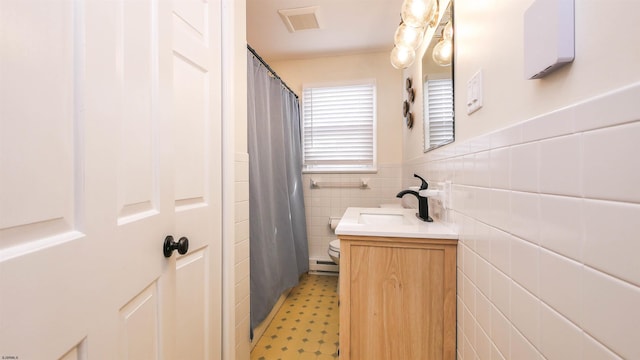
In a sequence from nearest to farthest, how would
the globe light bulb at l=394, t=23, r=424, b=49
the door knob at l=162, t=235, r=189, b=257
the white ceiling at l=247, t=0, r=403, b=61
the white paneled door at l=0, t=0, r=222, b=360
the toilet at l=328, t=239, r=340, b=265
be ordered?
the white paneled door at l=0, t=0, r=222, b=360
the door knob at l=162, t=235, r=189, b=257
the globe light bulb at l=394, t=23, r=424, b=49
the white ceiling at l=247, t=0, r=403, b=61
the toilet at l=328, t=239, r=340, b=265

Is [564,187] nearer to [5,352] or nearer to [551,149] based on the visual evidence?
[551,149]

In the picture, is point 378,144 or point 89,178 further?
point 378,144

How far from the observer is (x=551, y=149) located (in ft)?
1.56

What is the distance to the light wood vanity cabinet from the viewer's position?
981 mm

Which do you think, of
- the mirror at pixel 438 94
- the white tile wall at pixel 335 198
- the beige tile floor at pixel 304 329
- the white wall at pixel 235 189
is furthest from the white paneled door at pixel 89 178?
the white tile wall at pixel 335 198

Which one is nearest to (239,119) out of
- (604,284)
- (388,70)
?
(604,284)

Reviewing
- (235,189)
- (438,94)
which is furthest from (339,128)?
(235,189)

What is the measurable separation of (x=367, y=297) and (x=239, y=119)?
1.06 m

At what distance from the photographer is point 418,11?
1.21 m

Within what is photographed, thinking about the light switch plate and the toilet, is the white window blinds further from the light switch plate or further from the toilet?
the toilet

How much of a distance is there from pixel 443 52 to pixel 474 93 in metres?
0.47

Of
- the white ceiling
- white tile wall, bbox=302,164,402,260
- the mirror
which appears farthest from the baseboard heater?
the white ceiling

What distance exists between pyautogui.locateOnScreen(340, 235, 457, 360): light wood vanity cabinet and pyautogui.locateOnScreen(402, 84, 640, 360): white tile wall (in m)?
0.19

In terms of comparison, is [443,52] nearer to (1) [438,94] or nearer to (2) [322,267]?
(1) [438,94]
